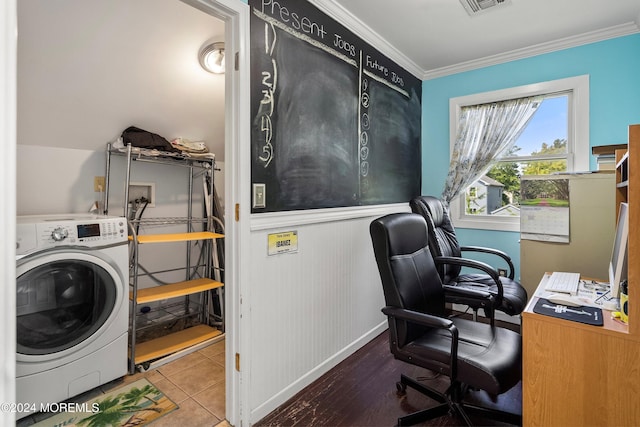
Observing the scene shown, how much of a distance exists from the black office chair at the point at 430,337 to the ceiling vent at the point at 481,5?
1533 millimetres

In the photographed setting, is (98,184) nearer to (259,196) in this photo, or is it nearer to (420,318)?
(259,196)

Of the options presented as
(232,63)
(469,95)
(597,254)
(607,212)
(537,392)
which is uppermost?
(469,95)

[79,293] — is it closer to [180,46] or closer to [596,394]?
[180,46]

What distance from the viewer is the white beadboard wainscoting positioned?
167 cm

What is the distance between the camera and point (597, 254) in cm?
213

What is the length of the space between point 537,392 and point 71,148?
10.5 ft

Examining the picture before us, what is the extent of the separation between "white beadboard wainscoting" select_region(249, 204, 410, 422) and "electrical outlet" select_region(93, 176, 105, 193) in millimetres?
1671

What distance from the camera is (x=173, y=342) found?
2.46 m

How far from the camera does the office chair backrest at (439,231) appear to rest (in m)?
2.39

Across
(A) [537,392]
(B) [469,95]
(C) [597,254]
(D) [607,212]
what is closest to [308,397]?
(A) [537,392]

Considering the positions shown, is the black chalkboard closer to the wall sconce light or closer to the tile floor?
the wall sconce light

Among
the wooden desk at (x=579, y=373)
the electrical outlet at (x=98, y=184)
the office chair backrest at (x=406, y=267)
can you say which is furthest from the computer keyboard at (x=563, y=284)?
the electrical outlet at (x=98, y=184)

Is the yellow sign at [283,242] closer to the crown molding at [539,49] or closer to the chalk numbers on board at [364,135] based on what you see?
the chalk numbers on board at [364,135]

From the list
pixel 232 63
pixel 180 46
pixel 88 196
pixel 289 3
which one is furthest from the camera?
pixel 88 196
